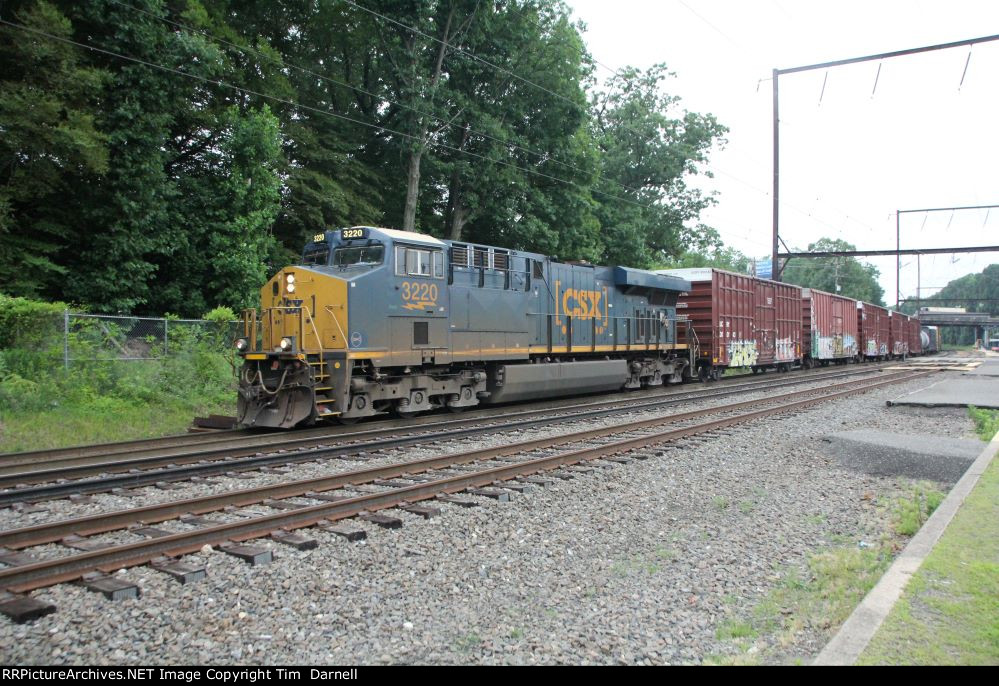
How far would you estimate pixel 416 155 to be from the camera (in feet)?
75.4

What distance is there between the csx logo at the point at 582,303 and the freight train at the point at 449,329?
42mm

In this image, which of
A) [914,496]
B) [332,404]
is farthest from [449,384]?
[914,496]

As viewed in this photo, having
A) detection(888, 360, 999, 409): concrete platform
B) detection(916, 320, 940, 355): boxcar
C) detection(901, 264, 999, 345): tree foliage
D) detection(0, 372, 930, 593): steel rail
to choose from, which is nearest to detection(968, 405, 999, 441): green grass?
detection(888, 360, 999, 409): concrete platform

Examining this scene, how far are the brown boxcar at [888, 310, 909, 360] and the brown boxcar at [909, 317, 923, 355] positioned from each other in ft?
6.97

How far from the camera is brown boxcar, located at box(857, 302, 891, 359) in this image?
37.9 meters

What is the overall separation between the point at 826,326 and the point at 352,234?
26.8 metres

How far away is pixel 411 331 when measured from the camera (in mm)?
12078

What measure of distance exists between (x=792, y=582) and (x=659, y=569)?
0.90 meters

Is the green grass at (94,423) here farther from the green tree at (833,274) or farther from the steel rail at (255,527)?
the green tree at (833,274)

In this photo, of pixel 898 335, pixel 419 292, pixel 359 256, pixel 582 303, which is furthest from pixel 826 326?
pixel 359 256

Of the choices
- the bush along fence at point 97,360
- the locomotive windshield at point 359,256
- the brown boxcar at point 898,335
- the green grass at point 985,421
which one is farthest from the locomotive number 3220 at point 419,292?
the brown boxcar at point 898,335

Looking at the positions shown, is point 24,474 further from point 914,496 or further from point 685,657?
point 914,496

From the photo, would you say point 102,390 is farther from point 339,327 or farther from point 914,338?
point 914,338

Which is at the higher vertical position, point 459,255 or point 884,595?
point 459,255
